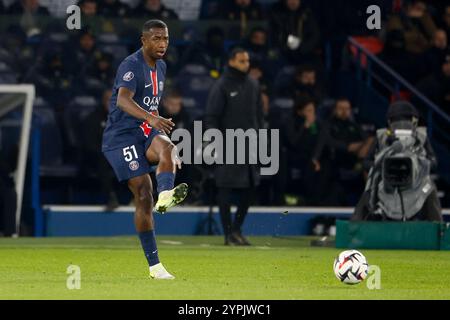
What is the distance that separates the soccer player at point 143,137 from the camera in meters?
11.5

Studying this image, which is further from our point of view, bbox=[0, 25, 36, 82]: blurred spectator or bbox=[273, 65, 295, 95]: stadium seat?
bbox=[273, 65, 295, 95]: stadium seat

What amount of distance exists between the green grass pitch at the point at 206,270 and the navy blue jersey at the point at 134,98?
111cm

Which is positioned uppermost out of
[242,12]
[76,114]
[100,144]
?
[242,12]

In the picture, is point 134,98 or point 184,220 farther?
point 184,220

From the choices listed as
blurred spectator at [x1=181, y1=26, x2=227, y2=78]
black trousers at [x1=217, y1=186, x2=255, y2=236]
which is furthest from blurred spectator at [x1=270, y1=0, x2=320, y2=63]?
black trousers at [x1=217, y1=186, x2=255, y2=236]

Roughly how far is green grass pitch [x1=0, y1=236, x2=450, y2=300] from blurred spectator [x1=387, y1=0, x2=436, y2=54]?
481 cm

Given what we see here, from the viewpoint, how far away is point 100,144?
61.8 ft

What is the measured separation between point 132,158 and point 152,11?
993 cm

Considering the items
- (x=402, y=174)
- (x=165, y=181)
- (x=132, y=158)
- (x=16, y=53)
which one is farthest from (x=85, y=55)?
(x=165, y=181)

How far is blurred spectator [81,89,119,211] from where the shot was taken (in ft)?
61.1

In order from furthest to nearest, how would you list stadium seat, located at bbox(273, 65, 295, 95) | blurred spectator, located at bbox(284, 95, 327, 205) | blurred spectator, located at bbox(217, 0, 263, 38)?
1. blurred spectator, located at bbox(217, 0, 263, 38)
2. stadium seat, located at bbox(273, 65, 295, 95)
3. blurred spectator, located at bbox(284, 95, 327, 205)

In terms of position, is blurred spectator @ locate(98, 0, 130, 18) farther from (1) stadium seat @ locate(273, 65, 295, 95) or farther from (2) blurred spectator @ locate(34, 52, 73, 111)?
(1) stadium seat @ locate(273, 65, 295, 95)

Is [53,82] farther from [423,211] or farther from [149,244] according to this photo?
[149,244]
